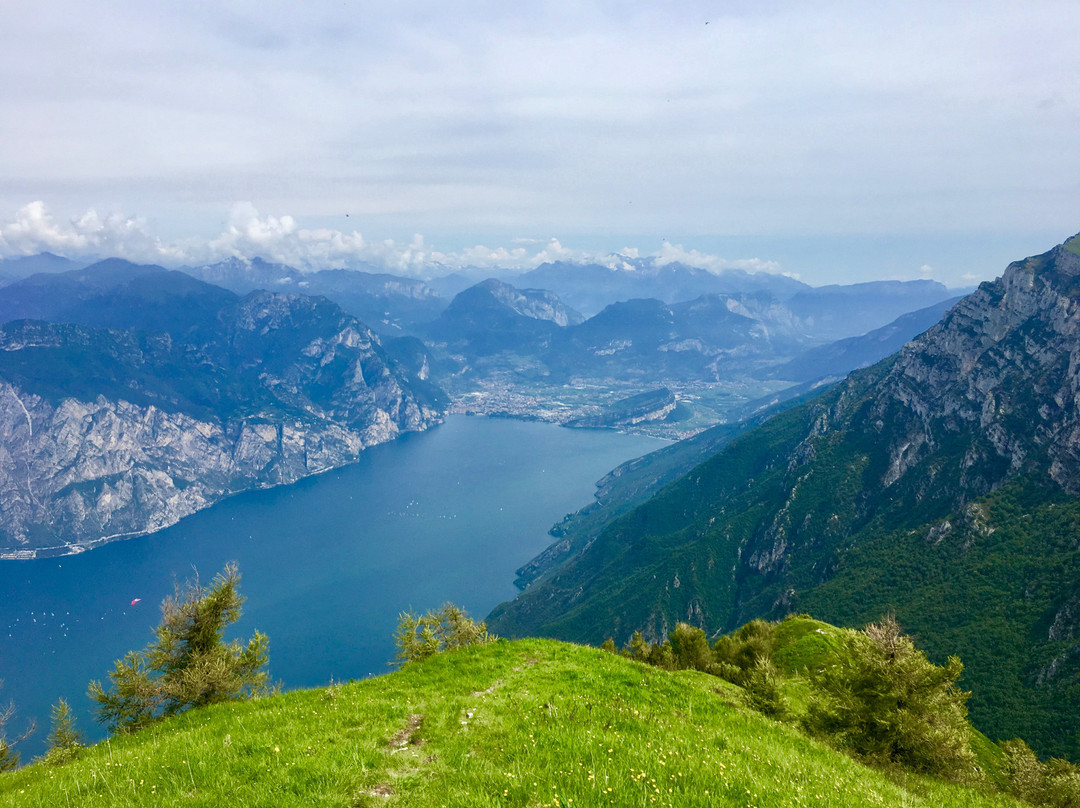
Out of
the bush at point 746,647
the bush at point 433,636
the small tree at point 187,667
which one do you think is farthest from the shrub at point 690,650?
the small tree at point 187,667

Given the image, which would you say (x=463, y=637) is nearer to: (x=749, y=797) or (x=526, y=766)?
(x=526, y=766)

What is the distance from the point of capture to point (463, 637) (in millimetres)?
35688

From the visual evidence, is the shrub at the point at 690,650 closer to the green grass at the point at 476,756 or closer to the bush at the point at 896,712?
the bush at the point at 896,712

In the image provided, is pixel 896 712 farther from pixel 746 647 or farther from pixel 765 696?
pixel 746 647

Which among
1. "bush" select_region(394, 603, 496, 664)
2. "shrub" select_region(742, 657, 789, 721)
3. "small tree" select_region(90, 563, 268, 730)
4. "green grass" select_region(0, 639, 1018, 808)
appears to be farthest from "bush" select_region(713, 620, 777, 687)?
"small tree" select_region(90, 563, 268, 730)

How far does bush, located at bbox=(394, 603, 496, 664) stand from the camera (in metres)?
32.6

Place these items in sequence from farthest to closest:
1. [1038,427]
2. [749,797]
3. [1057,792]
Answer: [1038,427]
[1057,792]
[749,797]

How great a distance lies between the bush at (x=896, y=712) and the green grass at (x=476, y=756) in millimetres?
2991

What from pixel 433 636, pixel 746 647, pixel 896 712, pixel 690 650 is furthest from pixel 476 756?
pixel 746 647

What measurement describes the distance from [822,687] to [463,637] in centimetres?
2202

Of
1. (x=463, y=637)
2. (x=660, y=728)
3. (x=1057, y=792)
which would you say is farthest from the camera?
(x=463, y=637)

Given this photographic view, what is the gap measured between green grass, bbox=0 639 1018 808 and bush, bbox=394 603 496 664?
905 centimetres

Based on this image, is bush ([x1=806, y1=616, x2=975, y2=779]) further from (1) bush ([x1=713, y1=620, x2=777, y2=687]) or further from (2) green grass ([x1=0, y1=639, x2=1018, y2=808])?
(1) bush ([x1=713, y1=620, x2=777, y2=687])

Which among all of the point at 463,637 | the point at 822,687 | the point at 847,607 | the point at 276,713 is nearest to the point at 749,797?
the point at 276,713
